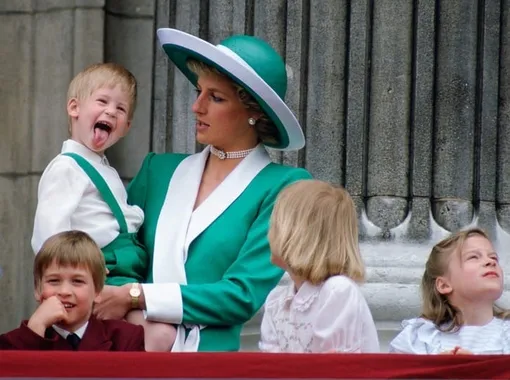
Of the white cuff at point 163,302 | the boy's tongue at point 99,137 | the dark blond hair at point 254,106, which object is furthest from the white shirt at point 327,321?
the boy's tongue at point 99,137

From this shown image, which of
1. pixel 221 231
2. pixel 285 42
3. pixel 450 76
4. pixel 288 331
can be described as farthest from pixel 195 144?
pixel 288 331

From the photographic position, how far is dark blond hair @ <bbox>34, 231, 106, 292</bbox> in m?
5.43

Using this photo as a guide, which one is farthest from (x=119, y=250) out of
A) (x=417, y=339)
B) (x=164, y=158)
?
(x=417, y=339)

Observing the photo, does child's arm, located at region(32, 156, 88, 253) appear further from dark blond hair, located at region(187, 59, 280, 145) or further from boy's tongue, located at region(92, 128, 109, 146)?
dark blond hair, located at region(187, 59, 280, 145)

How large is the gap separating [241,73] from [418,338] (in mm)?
922

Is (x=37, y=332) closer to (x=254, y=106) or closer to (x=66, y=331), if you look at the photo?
(x=66, y=331)

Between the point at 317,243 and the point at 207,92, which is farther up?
the point at 207,92

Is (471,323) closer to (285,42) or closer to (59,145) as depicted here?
(285,42)

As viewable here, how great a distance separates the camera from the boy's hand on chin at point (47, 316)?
5344 millimetres

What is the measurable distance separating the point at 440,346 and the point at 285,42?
5.58ft

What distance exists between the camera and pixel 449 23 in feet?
22.7

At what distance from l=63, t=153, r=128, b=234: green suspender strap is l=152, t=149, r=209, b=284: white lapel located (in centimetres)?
12

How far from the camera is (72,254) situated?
17.8 feet

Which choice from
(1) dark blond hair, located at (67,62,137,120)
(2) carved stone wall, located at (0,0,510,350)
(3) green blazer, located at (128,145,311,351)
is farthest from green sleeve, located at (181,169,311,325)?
(2) carved stone wall, located at (0,0,510,350)
